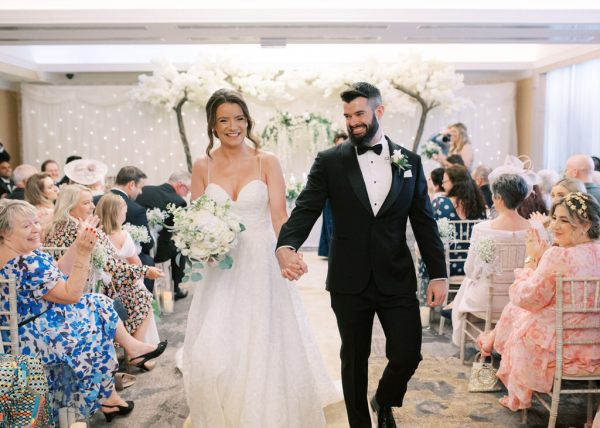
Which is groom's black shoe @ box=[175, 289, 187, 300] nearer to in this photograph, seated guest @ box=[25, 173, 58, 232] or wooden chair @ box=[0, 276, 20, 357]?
seated guest @ box=[25, 173, 58, 232]

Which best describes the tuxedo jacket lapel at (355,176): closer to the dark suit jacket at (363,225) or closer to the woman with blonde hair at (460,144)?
the dark suit jacket at (363,225)

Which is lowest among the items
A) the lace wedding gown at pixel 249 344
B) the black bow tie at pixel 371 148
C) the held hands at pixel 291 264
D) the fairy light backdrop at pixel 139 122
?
the lace wedding gown at pixel 249 344

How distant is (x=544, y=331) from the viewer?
3.14 m

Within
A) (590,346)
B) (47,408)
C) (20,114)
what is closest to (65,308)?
(47,408)

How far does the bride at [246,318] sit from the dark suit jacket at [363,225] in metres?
0.48

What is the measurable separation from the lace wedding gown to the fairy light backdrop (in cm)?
682

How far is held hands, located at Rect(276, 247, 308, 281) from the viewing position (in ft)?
8.82

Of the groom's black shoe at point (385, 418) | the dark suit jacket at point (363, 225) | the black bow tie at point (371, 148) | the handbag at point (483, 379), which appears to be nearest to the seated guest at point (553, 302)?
the handbag at point (483, 379)

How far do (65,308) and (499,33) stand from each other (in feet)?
17.9

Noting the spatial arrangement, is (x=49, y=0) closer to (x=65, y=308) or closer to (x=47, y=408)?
(x=65, y=308)

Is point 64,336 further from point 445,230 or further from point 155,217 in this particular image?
point 445,230

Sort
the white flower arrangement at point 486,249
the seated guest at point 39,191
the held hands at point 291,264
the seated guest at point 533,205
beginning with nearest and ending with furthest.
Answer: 1. the held hands at point 291,264
2. the white flower arrangement at point 486,249
3. the seated guest at point 533,205
4. the seated guest at point 39,191

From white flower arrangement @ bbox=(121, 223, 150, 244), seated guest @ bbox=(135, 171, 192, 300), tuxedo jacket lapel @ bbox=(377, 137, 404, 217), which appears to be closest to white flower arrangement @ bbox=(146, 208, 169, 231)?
seated guest @ bbox=(135, 171, 192, 300)

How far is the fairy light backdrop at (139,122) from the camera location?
33.1ft
